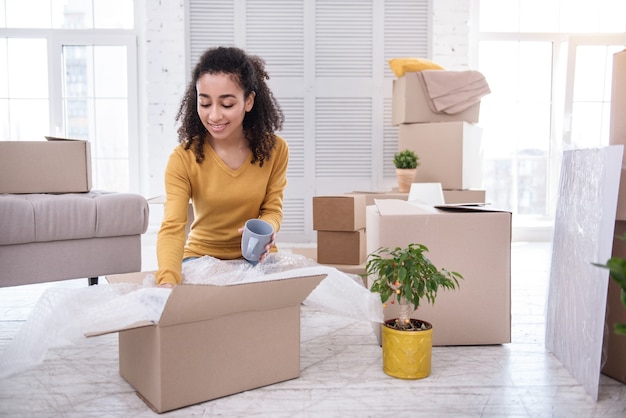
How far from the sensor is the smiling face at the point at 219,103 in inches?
57.2

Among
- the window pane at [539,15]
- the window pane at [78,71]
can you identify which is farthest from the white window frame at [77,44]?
the window pane at [539,15]

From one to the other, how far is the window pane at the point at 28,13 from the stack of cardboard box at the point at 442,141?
2.57 m

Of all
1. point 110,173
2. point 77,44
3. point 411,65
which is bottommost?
point 110,173

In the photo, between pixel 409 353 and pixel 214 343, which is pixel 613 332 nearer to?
pixel 409 353

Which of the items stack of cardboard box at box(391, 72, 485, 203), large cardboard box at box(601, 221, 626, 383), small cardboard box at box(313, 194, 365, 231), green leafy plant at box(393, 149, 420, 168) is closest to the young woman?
small cardboard box at box(313, 194, 365, 231)

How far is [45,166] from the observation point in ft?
7.83

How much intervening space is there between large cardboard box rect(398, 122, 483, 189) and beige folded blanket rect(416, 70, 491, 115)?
111 millimetres

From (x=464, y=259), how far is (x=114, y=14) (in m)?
3.31

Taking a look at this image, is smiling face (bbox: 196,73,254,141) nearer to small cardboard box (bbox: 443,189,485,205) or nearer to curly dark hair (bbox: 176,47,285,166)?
curly dark hair (bbox: 176,47,285,166)

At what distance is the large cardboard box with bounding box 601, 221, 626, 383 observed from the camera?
142 centimetres

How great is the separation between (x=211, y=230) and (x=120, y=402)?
56 cm

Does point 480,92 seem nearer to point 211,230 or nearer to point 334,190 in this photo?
point 334,190

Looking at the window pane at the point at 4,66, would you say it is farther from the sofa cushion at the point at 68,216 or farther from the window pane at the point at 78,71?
the sofa cushion at the point at 68,216

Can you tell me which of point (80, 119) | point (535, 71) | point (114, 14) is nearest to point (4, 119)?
point (80, 119)
